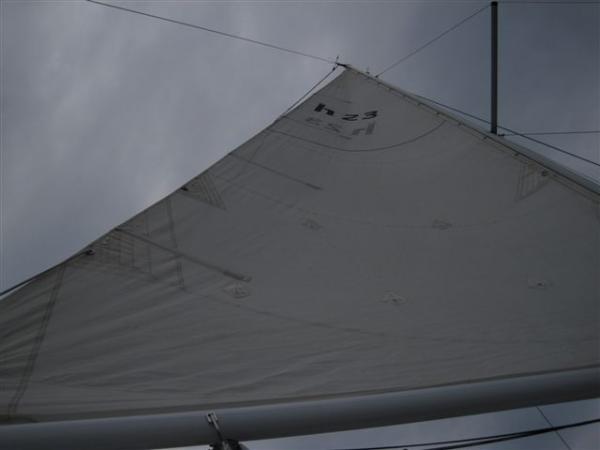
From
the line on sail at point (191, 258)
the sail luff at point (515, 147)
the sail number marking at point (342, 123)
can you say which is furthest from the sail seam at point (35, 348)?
the sail number marking at point (342, 123)

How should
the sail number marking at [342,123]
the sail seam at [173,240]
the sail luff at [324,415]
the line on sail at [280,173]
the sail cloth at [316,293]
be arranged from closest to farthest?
the sail luff at [324,415], the sail cloth at [316,293], the sail seam at [173,240], the line on sail at [280,173], the sail number marking at [342,123]

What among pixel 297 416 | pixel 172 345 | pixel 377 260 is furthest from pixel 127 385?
pixel 377 260

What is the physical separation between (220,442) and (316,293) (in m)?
1.11

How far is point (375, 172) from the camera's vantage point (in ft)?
14.0

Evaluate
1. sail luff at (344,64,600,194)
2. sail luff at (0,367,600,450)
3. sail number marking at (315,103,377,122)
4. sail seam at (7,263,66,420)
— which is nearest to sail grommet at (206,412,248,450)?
sail luff at (0,367,600,450)

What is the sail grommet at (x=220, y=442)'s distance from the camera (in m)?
1.66

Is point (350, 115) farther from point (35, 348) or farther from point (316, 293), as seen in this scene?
point (35, 348)

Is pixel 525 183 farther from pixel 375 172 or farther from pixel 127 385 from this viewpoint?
pixel 127 385

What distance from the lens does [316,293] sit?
2.70 meters

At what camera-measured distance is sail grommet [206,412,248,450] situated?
5.45ft

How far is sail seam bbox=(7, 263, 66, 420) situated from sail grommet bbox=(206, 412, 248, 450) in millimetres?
609

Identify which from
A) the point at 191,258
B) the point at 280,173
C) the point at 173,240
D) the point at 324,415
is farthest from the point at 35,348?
the point at 280,173

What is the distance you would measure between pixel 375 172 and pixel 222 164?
110 cm

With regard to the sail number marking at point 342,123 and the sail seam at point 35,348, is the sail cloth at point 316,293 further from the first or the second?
the sail number marking at point 342,123
